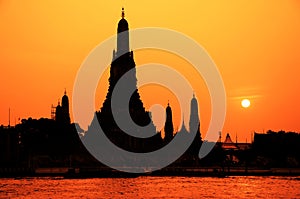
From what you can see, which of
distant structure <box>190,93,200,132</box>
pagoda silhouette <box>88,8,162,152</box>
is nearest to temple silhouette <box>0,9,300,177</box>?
pagoda silhouette <box>88,8,162,152</box>

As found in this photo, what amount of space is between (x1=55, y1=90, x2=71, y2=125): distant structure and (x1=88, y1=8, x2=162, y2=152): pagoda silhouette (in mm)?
15738

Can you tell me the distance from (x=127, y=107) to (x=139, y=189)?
49473 mm

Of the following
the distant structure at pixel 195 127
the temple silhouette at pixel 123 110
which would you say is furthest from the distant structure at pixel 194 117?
the temple silhouette at pixel 123 110

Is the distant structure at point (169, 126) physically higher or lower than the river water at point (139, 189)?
higher

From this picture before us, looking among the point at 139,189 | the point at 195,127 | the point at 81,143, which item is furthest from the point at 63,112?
the point at 139,189

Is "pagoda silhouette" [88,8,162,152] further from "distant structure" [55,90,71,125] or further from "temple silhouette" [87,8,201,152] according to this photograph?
"distant structure" [55,90,71,125]

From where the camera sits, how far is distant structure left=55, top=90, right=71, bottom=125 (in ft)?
546

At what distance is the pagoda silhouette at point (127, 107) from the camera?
146 meters

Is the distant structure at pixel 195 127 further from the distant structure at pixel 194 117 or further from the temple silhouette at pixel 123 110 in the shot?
the temple silhouette at pixel 123 110

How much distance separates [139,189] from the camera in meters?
98.7

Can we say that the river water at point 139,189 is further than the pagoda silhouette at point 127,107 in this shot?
No

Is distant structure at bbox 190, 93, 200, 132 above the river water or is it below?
above

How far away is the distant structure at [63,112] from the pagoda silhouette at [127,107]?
1574 cm

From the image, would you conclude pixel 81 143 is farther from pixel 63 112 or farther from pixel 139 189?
pixel 139 189
